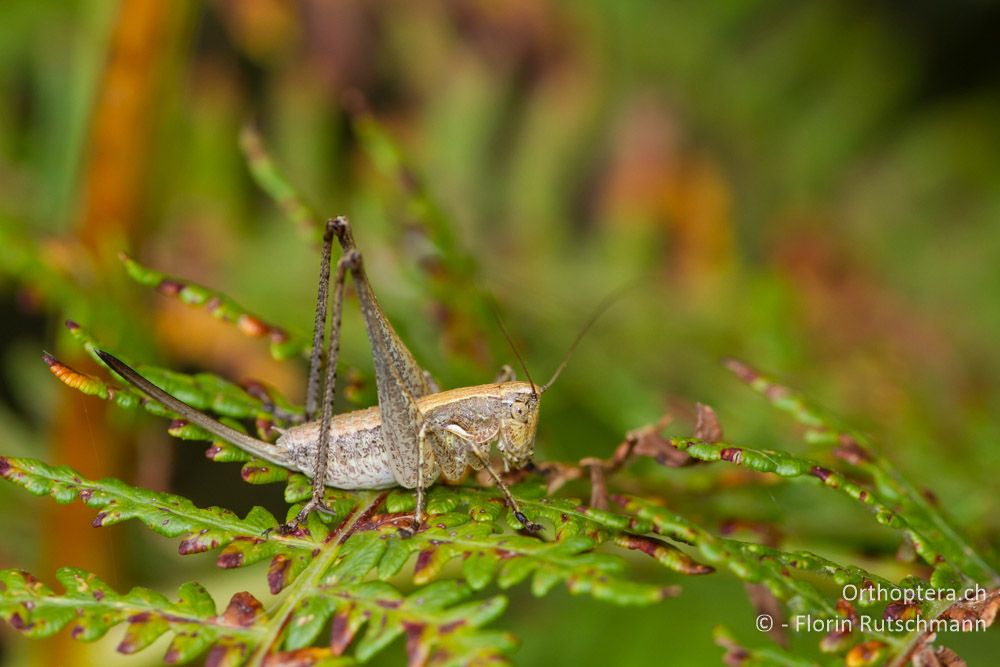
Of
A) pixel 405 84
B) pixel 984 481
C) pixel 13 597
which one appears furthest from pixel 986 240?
pixel 13 597

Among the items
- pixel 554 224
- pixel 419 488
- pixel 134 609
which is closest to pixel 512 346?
pixel 419 488

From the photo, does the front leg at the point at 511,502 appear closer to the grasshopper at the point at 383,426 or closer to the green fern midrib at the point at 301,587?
the grasshopper at the point at 383,426

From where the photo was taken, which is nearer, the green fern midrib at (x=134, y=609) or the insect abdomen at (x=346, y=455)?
the green fern midrib at (x=134, y=609)

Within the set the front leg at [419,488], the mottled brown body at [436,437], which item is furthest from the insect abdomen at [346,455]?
the front leg at [419,488]

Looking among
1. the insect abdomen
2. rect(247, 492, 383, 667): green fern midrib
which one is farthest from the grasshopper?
rect(247, 492, 383, 667): green fern midrib

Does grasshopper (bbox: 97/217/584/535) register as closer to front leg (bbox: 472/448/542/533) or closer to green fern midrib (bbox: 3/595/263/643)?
front leg (bbox: 472/448/542/533)
